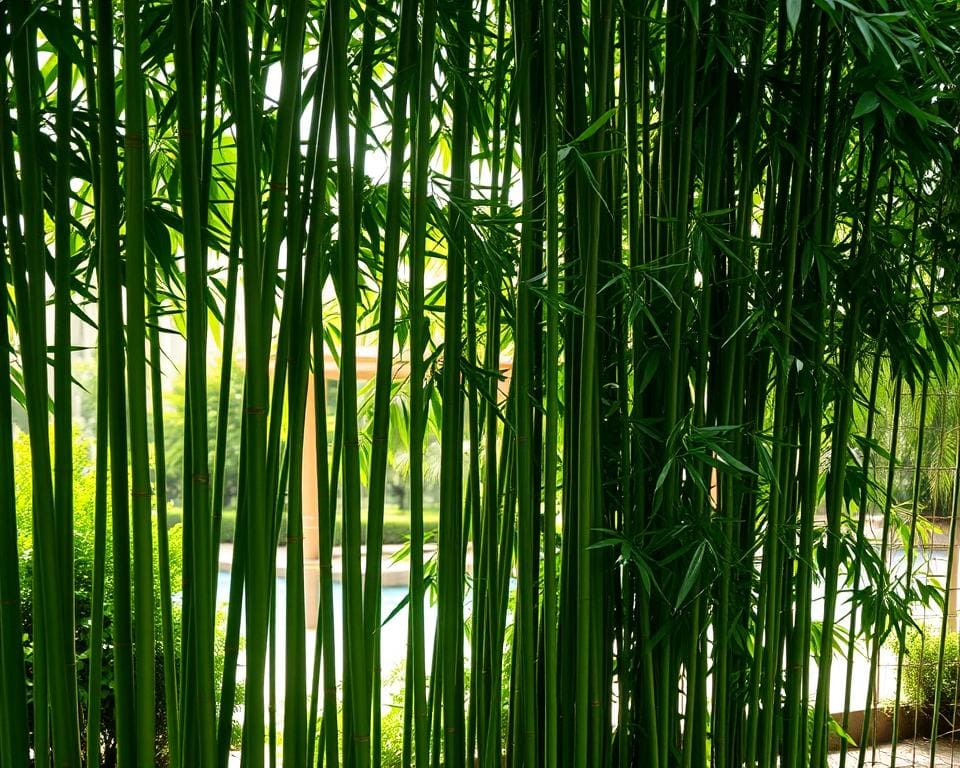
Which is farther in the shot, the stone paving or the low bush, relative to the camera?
the stone paving

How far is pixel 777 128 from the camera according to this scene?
166cm

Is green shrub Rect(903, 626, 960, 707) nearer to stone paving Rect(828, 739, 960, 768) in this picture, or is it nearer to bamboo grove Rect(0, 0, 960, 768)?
stone paving Rect(828, 739, 960, 768)

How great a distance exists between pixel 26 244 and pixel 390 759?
7.62ft

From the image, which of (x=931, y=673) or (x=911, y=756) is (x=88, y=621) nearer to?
(x=911, y=756)

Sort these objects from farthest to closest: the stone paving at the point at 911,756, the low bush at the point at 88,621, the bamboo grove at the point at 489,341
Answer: the stone paving at the point at 911,756, the low bush at the point at 88,621, the bamboo grove at the point at 489,341

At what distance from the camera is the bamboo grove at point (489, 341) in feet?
4.07

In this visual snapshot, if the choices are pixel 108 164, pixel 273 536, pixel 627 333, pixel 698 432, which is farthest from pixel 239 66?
pixel 698 432

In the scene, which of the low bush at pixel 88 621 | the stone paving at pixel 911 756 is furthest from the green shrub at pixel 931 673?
the low bush at pixel 88 621

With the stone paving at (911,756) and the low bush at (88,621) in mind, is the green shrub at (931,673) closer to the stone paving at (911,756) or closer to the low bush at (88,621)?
the stone paving at (911,756)

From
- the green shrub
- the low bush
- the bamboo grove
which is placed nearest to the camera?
the bamboo grove

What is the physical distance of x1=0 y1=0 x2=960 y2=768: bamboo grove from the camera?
1.24 meters

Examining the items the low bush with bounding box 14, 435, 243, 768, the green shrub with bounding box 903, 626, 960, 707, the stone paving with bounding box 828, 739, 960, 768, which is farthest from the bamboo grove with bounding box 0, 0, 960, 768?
the green shrub with bounding box 903, 626, 960, 707

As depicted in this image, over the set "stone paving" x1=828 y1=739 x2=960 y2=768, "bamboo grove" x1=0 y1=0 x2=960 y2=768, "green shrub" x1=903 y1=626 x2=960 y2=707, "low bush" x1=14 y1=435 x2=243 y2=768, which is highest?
"bamboo grove" x1=0 y1=0 x2=960 y2=768

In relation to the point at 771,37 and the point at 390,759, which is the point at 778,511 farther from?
the point at 390,759
